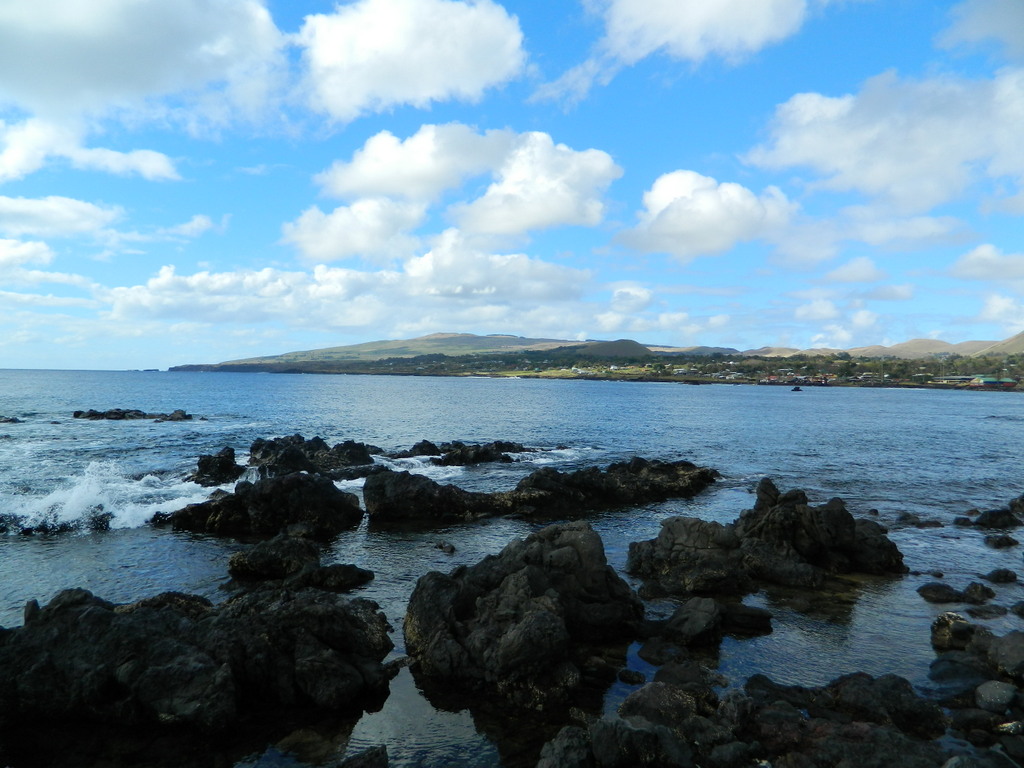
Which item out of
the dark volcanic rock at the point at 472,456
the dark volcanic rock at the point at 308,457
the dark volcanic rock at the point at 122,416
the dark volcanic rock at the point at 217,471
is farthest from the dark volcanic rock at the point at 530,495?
the dark volcanic rock at the point at 122,416

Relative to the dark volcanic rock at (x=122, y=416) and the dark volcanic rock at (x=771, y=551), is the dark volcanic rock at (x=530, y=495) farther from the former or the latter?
the dark volcanic rock at (x=122, y=416)

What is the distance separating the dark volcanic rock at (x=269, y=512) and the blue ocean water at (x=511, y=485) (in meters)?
1.52

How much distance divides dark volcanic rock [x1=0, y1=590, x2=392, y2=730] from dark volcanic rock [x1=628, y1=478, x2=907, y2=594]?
12503 millimetres

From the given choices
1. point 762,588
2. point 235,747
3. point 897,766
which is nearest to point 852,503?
point 762,588

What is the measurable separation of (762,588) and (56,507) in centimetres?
3401

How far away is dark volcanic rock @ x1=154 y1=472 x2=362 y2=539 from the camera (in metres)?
30.7

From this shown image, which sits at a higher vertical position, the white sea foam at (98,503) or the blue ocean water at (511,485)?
the white sea foam at (98,503)

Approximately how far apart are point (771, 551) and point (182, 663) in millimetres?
21688

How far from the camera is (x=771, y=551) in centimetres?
2544

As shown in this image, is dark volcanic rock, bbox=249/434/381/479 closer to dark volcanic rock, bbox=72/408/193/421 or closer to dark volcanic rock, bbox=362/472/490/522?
dark volcanic rock, bbox=362/472/490/522

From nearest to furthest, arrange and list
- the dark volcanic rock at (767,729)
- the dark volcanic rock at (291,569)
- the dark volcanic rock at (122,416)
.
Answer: the dark volcanic rock at (767,729), the dark volcanic rock at (291,569), the dark volcanic rock at (122,416)

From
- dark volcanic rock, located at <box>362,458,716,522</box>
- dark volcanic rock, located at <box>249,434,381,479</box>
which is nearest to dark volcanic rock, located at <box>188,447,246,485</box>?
dark volcanic rock, located at <box>249,434,381,479</box>

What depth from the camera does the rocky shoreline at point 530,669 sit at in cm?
1255

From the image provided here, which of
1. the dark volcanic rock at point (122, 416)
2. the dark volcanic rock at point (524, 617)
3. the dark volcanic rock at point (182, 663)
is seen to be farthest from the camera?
the dark volcanic rock at point (122, 416)
